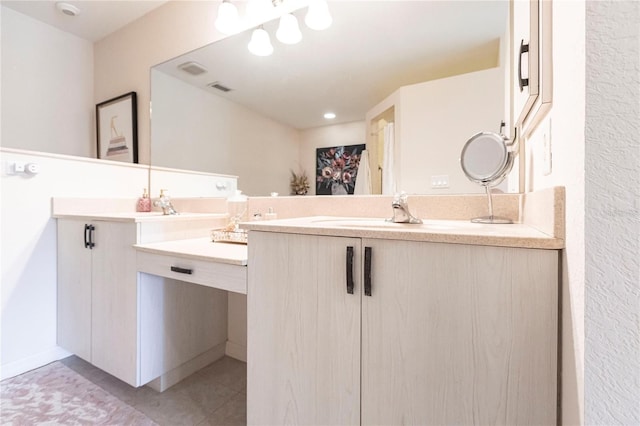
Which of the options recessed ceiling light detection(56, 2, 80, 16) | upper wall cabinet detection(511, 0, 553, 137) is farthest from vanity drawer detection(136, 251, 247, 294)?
recessed ceiling light detection(56, 2, 80, 16)

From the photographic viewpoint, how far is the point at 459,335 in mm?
762

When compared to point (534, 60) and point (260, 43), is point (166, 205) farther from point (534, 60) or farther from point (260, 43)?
point (534, 60)

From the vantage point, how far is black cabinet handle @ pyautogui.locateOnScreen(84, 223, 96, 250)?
168 centimetres

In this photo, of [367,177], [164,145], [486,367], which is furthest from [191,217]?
[486,367]

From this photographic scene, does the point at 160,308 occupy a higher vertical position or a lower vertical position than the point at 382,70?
lower

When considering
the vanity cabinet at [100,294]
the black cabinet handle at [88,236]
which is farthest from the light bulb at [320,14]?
the black cabinet handle at [88,236]

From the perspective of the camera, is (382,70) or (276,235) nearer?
(276,235)

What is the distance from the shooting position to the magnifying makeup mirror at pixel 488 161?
3.74ft

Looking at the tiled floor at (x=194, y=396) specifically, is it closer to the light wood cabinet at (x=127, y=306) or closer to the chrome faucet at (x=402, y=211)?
the light wood cabinet at (x=127, y=306)

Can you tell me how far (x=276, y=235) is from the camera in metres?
1.02

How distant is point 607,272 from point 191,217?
1763 mm

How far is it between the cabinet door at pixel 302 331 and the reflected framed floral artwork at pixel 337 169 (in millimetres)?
649

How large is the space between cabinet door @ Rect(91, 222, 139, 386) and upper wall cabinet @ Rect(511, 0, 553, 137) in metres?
1.72

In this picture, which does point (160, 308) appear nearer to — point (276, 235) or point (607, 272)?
point (276, 235)
